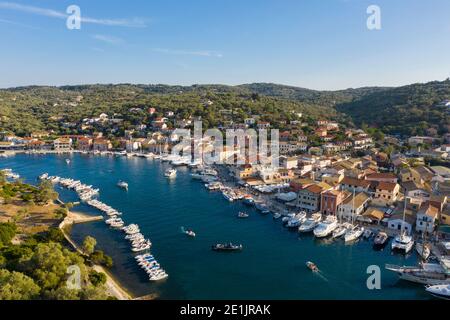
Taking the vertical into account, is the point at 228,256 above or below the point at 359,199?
below

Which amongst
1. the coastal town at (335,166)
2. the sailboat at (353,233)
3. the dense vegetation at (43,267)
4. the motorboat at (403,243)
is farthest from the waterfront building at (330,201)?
the dense vegetation at (43,267)

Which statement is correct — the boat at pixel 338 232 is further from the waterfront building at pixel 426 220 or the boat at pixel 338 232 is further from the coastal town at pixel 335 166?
the waterfront building at pixel 426 220

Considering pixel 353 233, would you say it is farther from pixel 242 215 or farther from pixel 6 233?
pixel 6 233

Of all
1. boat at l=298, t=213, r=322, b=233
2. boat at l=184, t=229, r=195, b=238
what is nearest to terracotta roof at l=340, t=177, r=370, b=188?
boat at l=298, t=213, r=322, b=233

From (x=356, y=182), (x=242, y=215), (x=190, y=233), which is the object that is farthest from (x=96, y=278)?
(x=356, y=182)

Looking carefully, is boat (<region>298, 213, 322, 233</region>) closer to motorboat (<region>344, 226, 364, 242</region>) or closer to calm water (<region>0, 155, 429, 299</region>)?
calm water (<region>0, 155, 429, 299</region>)

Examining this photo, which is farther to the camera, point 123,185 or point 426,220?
point 123,185
